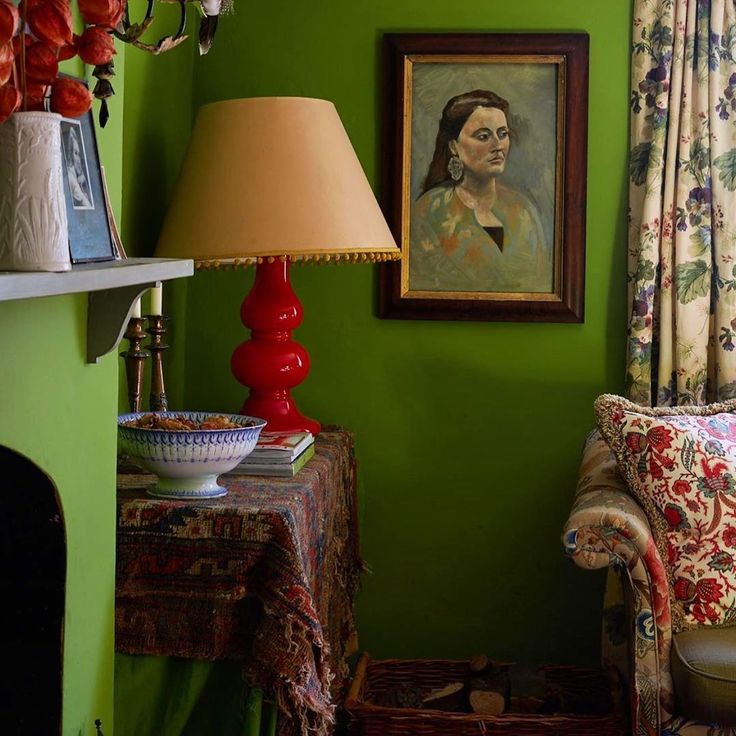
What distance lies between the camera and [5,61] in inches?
42.6

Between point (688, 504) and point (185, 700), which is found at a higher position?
point (688, 504)

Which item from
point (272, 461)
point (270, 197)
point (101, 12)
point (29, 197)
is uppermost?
point (101, 12)

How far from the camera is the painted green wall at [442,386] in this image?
3162 millimetres

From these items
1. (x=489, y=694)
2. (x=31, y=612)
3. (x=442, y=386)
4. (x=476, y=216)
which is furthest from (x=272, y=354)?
(x=31, y=612)

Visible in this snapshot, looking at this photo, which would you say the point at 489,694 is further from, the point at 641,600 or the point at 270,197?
the point at 270,197

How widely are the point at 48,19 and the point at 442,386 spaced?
213cm

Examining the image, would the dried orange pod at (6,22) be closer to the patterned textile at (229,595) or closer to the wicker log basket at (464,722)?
the patterned textile at (229,595)

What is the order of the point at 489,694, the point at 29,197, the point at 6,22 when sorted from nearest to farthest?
the point at 6,22, the point at 29,197, the point at 489,694

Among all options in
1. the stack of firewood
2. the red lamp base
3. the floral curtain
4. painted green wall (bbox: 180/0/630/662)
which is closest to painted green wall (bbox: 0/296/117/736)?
the red lamp base

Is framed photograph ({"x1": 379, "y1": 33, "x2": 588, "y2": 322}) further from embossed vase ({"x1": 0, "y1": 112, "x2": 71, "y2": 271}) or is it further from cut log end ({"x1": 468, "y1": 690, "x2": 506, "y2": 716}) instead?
embossed vase ({"x1": 0, "y1": 112, "x2": 71, "y2": 271})

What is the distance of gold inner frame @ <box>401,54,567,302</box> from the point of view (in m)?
3.12

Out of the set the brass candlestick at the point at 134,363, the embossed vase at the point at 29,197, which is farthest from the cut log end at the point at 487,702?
the embossed vase at the point at 29,197

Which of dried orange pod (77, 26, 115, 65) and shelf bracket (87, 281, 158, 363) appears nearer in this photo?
dried orange pod (77, 26, 115, 65)

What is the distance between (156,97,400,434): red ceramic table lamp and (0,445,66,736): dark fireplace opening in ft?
3.42
